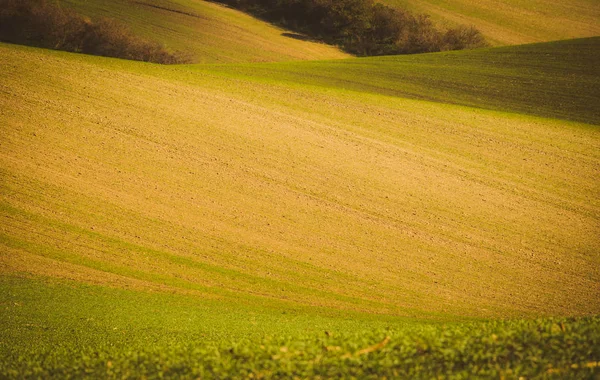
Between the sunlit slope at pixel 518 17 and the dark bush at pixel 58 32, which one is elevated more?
the sunlit slope at pixel 518 17

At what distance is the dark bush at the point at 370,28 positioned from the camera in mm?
39719

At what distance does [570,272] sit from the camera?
13141 mm

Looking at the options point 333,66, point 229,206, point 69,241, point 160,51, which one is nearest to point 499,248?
point 229,206

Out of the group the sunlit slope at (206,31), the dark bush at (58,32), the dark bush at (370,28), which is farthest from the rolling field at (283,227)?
the dark bush at (370,28)

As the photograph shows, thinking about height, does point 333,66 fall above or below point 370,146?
above

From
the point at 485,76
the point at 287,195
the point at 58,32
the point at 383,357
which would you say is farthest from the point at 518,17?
the point at 383,357

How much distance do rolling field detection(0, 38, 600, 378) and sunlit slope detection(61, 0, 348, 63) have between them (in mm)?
8939

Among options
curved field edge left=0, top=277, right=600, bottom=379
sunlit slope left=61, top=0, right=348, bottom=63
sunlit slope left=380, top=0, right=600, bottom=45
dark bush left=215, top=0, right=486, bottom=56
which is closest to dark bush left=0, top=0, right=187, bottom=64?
sunlit slope left=61, top=0, right=348, bottom=63

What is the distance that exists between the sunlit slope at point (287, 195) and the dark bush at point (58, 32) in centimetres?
329

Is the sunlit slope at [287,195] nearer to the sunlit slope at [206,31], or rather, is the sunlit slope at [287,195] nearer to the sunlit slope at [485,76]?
the sunlit slope at [485,76]

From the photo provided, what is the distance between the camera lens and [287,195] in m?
16.0

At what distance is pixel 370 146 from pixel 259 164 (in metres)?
5.17

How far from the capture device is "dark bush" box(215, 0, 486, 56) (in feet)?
130

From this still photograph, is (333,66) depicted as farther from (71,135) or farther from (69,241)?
(69,241)
